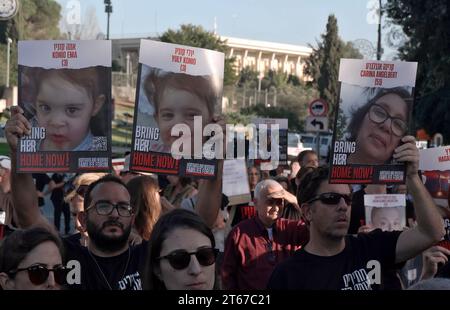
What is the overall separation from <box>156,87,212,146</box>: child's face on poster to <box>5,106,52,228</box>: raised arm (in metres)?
0.77

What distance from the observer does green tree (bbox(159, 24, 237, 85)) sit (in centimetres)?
7098

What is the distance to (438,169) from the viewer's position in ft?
22.2

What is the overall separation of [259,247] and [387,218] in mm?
1261

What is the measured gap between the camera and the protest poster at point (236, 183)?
8.73 m

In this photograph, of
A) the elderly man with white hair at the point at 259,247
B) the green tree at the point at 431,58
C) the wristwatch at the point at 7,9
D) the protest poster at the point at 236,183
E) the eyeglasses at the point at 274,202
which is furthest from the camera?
the green tree at the point at 431,58

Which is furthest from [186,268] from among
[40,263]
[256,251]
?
[256,251]

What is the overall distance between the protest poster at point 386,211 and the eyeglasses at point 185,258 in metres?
3.51

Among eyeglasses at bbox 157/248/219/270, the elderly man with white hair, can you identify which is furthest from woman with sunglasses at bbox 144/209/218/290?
the elderly man with white hair

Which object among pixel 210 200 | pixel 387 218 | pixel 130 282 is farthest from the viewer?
pixel 387 218

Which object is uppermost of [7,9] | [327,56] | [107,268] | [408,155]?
[327,56]

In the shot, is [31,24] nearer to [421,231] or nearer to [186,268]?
[421,231]

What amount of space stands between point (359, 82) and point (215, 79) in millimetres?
827

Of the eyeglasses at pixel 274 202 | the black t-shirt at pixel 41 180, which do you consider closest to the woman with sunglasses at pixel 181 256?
the eyeglasses at pixel 274 202

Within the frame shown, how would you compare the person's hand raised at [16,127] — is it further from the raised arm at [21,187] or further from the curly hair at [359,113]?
the curly hair at [359,113]
